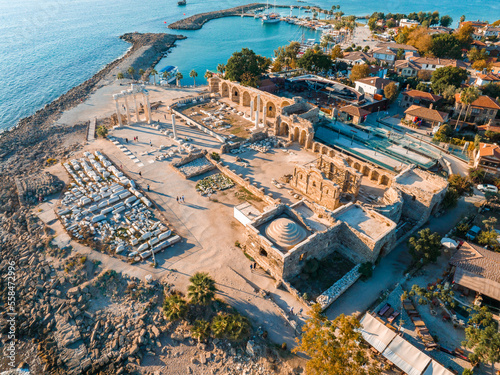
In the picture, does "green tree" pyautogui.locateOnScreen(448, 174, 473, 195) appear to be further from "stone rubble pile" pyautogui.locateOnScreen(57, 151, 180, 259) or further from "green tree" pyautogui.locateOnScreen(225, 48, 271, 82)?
"green tree" pyautogui.locateOnScreen(225, 48, 271, 82)

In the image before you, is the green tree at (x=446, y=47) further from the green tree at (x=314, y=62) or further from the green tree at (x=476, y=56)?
the green tree at (x=314, y=62)

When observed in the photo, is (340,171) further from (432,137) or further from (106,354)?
(106,354)

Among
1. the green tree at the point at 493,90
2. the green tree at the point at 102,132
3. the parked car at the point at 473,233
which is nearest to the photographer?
the parked car at the point at 473,233


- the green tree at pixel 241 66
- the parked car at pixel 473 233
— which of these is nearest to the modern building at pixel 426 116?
the parked car at pixel 473 233

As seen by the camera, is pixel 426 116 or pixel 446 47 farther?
pixel 446 47

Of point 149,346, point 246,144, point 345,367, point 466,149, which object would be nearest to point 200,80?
point 246,144

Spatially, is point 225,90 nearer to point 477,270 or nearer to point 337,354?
point 477,270

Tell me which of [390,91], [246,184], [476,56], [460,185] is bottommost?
[246,184]

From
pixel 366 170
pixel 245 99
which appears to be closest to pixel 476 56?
pixel 245 99
